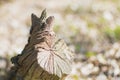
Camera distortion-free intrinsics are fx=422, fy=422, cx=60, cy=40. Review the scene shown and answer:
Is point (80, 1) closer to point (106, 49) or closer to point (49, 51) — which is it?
point (106, 49)

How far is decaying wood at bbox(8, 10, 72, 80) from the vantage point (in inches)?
137

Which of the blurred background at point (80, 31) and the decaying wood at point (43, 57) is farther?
the blurred background at point (80, 31)

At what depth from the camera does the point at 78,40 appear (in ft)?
20.9

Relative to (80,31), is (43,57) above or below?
below

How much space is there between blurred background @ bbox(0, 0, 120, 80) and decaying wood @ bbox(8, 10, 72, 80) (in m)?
1.01

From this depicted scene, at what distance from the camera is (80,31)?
6.64 m

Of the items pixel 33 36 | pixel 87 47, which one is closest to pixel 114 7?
pixel 87 47

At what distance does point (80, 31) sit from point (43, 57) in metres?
3.20

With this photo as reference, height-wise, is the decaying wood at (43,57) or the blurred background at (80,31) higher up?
the blurred background at (80,31)

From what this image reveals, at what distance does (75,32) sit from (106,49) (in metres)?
0.98

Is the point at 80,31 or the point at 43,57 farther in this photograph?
the point at 80,31

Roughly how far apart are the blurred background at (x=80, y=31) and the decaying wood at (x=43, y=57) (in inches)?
39.8

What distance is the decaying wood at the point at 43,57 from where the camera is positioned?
11.4 feet

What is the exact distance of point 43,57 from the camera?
11.4 ft
